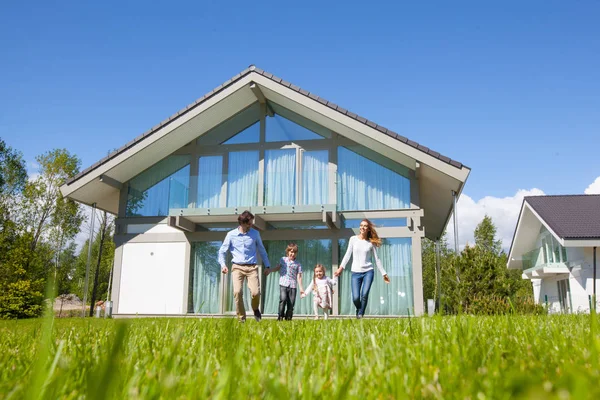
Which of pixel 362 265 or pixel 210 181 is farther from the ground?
pixel 210 181

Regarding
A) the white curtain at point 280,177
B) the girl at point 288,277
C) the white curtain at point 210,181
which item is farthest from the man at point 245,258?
the white curtain at point 210,181

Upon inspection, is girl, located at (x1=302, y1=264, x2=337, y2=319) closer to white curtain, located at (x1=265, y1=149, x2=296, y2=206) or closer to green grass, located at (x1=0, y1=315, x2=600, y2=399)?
white curtain, located at (x1=265, y1=149, x2=296, y2=206)

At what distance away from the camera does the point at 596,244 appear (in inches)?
878

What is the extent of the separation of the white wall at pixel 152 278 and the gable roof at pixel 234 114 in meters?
1.96

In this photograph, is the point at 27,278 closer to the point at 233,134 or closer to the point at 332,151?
the point at 233,134

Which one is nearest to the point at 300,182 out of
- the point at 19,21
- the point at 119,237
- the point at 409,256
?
the point at 409,256

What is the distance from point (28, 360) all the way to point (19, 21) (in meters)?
40.9

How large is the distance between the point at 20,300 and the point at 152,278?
30.9 feet

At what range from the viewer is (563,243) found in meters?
22.6

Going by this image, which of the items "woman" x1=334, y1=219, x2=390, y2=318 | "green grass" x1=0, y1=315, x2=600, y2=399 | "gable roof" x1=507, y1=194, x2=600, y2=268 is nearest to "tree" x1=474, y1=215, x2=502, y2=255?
"gable roof" x1=507, y1=194, x2=600, y2=268

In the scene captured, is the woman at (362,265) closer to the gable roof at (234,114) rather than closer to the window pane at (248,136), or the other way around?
the gable roof at (234,114)

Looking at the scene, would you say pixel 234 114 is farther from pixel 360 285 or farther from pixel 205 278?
pixel 360 285

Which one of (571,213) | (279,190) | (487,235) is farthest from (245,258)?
(487,235)

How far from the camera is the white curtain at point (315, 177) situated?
1564 cm
